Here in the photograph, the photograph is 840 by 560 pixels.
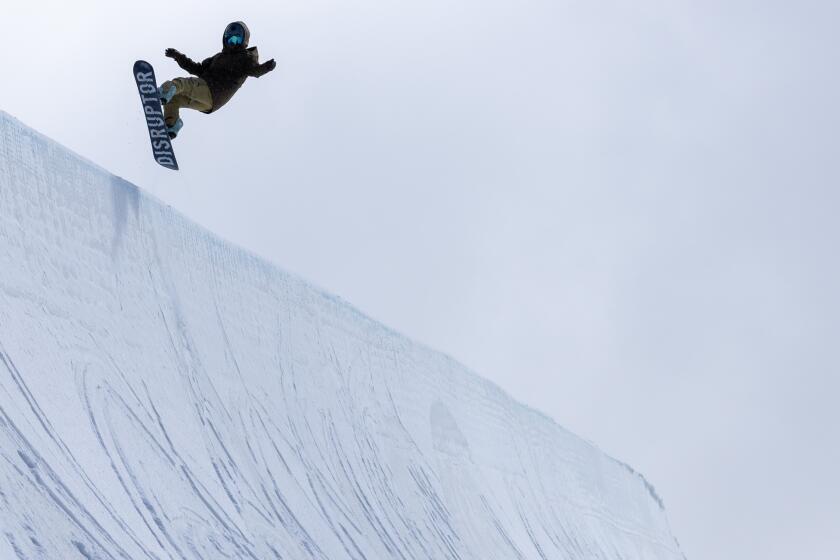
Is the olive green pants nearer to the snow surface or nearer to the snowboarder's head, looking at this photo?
the snowboarder's head

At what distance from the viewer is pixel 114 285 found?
17.2ft

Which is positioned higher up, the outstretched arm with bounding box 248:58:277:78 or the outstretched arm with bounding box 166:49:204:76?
the outstretched arm with bounding box 248:58:277:78

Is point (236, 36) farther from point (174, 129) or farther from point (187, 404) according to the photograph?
point (187, 404)

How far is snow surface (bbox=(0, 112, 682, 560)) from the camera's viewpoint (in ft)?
13.2

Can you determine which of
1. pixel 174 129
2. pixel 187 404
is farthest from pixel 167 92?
pixel 187 404

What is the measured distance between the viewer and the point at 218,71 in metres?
6.48

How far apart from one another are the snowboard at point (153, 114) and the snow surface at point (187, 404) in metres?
0.62

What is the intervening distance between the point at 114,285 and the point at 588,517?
9.03 m

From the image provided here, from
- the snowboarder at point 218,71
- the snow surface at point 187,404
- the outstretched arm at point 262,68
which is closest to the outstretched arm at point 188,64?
the snowboarder at point 218,71

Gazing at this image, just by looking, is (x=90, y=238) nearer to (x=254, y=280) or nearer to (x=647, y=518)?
(x=254, y=280)

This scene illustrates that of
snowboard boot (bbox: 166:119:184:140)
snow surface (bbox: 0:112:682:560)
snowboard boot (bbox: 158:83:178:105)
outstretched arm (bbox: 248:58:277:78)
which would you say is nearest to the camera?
snow surface (bbox: 0:112:682:560)

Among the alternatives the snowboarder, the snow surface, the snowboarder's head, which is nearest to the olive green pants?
the snowboarder

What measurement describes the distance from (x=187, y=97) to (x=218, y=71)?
235mm

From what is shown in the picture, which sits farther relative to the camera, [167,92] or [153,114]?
[153,114]
